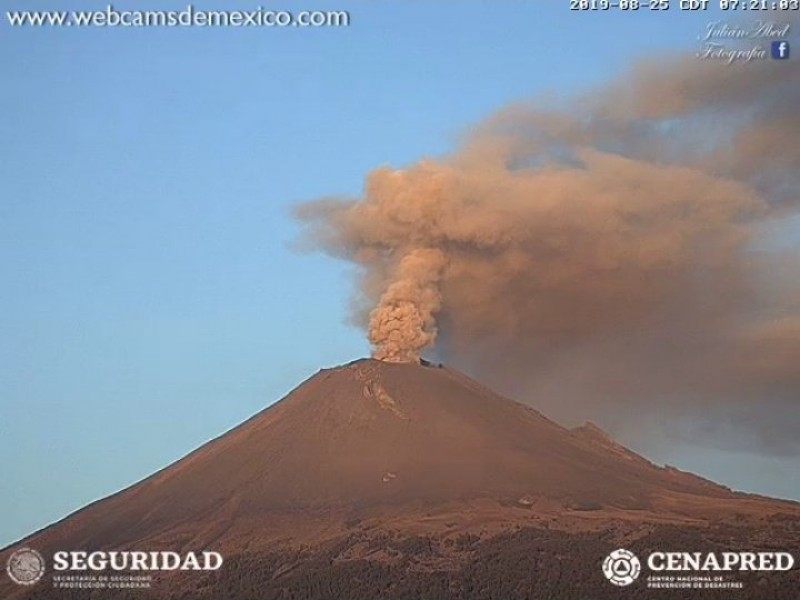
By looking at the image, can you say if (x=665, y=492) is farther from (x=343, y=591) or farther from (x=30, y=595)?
(x=30, y=595)

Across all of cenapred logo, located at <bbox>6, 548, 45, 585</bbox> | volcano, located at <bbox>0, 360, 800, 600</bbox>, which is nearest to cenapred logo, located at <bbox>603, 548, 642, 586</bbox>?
volcano, located at <bbox>0, 360, 800, 600</bbox>

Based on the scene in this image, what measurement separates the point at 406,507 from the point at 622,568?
11442 millimetres

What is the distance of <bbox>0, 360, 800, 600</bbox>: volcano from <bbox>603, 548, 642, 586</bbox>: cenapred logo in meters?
0.24

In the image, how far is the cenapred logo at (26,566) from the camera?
1013 inches

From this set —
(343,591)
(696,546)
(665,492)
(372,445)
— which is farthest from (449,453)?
(696,546)

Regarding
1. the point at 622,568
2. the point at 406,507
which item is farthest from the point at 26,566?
the point at 406,507

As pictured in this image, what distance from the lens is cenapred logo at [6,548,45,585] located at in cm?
2572

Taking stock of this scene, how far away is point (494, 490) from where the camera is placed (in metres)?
36.3

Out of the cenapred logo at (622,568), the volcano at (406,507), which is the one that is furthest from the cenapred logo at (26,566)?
the cenapred logo at (622,568)

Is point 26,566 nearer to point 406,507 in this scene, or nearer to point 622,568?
point 622,568

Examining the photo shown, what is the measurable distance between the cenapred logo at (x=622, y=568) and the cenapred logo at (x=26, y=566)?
8845mm

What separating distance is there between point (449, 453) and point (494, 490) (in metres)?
3.44

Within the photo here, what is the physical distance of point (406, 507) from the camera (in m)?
35.8

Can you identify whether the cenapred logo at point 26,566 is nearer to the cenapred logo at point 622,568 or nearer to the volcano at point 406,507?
the volcano at point 406,507
